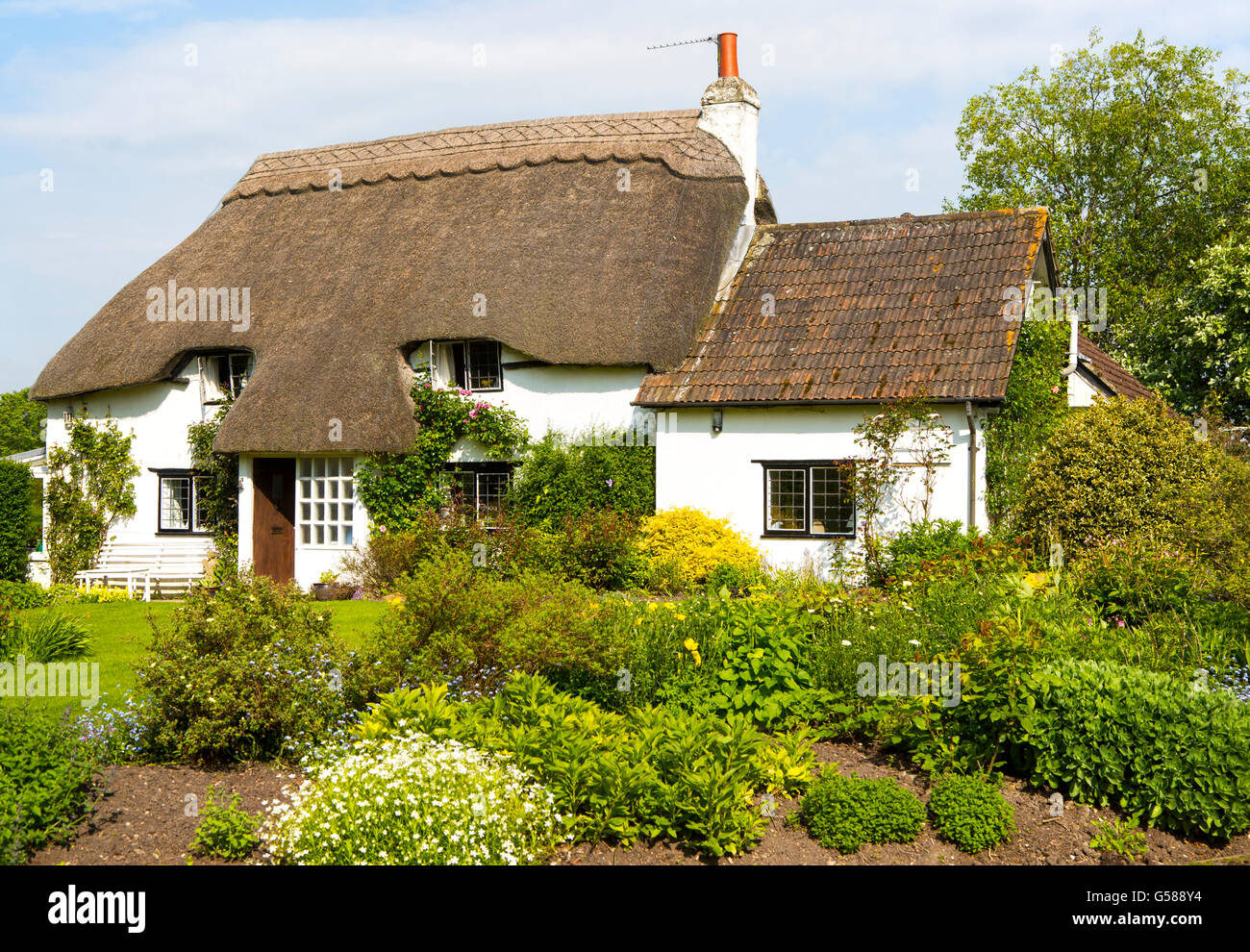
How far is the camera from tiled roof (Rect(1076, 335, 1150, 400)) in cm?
1845

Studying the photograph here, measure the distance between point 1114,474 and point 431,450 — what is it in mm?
9572

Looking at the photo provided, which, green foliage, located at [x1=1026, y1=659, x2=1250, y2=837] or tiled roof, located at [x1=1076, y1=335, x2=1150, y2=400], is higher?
tiled roof, located at [x1=1076, y1=335, x2=1150, y2=400]

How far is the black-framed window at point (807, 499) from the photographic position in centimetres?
1489

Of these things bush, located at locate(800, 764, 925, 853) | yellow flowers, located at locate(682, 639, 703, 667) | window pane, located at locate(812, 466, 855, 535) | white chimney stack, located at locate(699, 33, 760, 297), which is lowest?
bush, located at locate(800, 764, 925, 853)

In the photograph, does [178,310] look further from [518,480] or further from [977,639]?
[977,639]

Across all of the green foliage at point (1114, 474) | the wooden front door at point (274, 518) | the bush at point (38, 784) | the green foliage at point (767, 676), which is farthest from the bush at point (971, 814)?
the wooden front door at point (274, 518)

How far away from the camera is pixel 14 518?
1917 cm

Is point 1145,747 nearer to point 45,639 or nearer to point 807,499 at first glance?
point 45,639

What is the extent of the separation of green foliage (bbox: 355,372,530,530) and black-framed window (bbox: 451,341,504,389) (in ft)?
1.41

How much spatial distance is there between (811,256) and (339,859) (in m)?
13.8

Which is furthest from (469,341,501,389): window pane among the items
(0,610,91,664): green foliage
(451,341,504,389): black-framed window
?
(0,610,91,664): green foliage

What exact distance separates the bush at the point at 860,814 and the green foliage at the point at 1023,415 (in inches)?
330

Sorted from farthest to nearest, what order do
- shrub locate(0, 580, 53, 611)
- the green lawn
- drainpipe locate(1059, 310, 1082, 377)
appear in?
drainpipe locate(1059, 310, 1082, 377) → shrub locate(0, 580, 53, 611) → the green lawn

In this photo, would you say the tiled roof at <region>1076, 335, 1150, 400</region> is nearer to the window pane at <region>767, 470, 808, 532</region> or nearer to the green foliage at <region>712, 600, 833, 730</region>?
the window pane at <region>767, 470, 808, 532</region>
